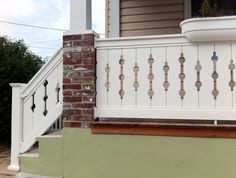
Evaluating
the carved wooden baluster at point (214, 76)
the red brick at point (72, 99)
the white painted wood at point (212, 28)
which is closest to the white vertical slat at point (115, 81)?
the red brick at point (72, 99)

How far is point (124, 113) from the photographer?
4.18 meters

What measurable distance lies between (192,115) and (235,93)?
20.3 inches

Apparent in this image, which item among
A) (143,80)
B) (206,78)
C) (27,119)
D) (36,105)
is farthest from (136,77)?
(27,119)

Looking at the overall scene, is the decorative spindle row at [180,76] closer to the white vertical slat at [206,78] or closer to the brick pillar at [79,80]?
the white vertical slat at [206,78]

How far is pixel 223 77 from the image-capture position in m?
3.88

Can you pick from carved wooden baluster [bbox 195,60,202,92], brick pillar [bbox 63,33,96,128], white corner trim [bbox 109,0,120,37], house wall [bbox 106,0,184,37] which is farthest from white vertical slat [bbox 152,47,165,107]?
white corner trim [bbox 109,0,120,37]

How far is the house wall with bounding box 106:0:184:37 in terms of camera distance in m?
6.57

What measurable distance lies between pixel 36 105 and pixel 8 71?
287 cm

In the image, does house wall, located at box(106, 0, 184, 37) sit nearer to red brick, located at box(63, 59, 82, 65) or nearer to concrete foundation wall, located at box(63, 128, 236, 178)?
red brick, located at box(63, 59, 82, 65)

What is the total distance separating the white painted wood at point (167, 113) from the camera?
3848 millimetres

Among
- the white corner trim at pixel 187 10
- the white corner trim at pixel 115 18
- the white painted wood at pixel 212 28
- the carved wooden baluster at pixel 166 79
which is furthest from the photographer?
the white corner trim at pixel 115 18

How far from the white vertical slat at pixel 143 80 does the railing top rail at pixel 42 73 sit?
1.10 m

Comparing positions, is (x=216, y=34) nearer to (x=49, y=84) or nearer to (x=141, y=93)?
(x=141, y=93)

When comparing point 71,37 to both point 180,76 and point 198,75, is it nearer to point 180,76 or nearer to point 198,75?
point 180,76
